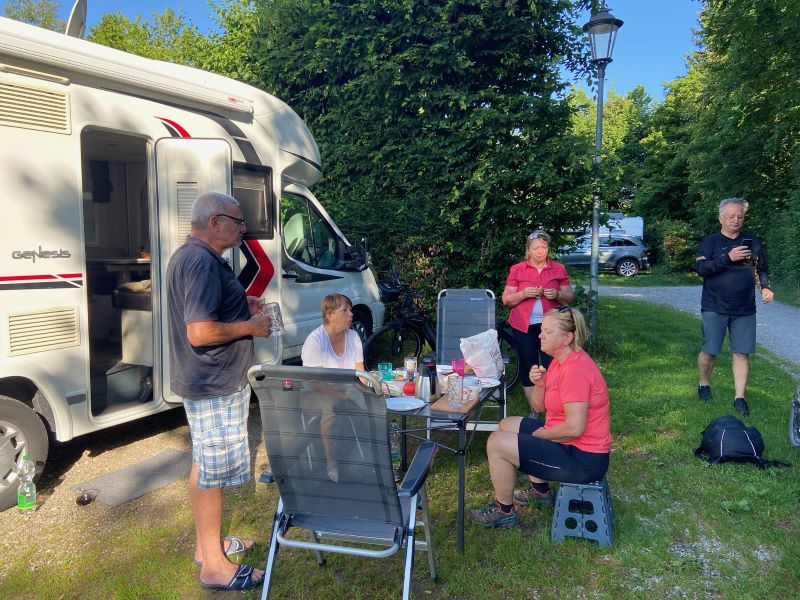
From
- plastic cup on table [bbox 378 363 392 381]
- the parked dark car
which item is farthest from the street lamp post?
the parked dark car

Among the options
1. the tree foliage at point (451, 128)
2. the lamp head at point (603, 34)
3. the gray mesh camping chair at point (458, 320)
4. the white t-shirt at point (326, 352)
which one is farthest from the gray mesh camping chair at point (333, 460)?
the lamp head at point (603, 34)

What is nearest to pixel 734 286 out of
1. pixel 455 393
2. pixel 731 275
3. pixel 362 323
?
pixel 731 275

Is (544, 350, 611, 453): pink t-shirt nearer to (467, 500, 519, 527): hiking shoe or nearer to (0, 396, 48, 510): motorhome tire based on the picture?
(467, 500, 519, 527): hiking shoe

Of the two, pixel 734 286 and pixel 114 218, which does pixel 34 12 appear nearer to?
pixel 114 218

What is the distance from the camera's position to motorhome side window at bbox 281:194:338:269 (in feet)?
19.5

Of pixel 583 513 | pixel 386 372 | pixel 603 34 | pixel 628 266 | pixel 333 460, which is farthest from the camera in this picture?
pixel 628 266

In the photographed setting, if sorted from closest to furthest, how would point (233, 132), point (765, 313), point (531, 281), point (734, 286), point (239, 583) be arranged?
point (239, 583) < point (233, 132) < point (531, 281) < point (734, 286) < point (765, 313)

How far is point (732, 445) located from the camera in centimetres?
442

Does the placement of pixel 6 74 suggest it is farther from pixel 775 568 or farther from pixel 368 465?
pixel 775 568

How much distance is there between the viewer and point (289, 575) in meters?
3.14

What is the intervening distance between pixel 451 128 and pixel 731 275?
4.11 meters

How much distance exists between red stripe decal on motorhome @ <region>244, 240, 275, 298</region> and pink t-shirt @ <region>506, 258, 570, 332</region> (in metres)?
2.09

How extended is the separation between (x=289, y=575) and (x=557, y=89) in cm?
683

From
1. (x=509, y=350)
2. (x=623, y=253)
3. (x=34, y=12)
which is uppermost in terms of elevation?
(x=34, y=12)
